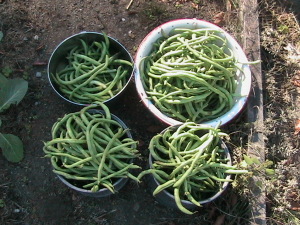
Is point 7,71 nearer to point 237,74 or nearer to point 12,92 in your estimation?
point 12,92

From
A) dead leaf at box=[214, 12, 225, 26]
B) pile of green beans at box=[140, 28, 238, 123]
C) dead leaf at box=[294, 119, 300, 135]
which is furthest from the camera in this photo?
dead leaf at box=[214, 12, 225, 26]

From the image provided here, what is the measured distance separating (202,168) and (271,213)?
713 millimetres

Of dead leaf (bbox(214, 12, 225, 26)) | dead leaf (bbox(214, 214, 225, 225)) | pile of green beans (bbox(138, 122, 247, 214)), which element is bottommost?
dead leaf (bbox(214, 214, 225, 225))

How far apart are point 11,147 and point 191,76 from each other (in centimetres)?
128

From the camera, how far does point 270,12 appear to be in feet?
9.55

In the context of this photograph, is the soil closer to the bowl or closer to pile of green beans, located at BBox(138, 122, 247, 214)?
the bowl

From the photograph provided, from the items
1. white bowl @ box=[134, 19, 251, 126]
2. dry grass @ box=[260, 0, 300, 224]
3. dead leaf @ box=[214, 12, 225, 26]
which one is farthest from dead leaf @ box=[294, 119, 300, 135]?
dead leaf @ box=[214, 12, 225, 26]

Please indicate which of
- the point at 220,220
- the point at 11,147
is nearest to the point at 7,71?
the point at 11,147

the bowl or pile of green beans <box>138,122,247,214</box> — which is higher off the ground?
the bowl

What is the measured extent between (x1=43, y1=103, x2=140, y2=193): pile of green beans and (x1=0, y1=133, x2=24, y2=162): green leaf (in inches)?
14.0

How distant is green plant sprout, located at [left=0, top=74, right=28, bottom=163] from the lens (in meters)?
2.39

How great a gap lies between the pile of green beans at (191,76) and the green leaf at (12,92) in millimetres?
833

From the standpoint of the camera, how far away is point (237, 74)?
2.43m

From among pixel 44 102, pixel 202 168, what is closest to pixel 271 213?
pixel 202 168
